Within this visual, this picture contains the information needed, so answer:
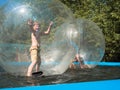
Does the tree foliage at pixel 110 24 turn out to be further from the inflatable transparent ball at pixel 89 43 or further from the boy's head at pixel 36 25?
the boy's head at pixel 36 25

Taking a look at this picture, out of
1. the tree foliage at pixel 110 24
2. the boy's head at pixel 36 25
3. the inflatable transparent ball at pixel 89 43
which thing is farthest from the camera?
the tree foliage at pixel 110 24

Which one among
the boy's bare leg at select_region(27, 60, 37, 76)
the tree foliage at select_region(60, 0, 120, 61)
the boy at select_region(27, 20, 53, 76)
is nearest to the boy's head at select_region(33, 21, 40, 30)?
the boy at select_region(27, 20, 53, 76)

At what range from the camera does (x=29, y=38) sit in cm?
597

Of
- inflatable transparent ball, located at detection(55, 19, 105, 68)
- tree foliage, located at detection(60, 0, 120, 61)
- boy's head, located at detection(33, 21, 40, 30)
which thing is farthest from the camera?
tree foliage, located at detection(60, 0, 120, 61)

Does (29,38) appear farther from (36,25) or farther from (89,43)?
(89,43)

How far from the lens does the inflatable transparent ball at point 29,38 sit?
5.86m

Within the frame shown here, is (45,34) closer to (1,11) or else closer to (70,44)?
(70,44)

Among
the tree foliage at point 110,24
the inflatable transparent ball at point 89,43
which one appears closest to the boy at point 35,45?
the inflatable transparent ball at point 89,43

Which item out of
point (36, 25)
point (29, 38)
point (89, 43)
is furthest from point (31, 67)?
point (89, 43)

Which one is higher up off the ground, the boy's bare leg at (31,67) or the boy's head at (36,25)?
the boy's head at (36,25)

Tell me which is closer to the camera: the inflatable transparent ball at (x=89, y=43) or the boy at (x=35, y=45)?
the boy at (x=35, y=45)

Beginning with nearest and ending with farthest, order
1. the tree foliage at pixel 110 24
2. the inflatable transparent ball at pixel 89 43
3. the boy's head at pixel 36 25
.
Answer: the boy's head at pixel 36 25 → the inflatable transparent ball at pixel 89 43 → the tree foliage at pixel 110 24

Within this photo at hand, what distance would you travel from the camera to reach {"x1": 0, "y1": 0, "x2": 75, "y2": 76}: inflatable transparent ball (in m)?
5.86

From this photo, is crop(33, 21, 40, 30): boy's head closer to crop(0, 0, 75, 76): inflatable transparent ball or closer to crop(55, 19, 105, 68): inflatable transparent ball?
crop(0, 0, 75, 76): inflatable transparent ball
